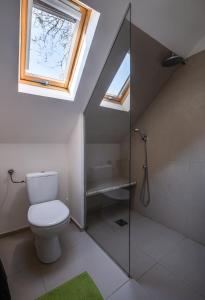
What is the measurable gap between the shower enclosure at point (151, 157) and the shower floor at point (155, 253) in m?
0.01

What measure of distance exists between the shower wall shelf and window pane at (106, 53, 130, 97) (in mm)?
Answer: 1141

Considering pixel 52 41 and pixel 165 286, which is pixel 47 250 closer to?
pixel 165 286

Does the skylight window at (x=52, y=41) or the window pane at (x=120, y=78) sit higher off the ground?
the skylight window at (x=52, y=41)

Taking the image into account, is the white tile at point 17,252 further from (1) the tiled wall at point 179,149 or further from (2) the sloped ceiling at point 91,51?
(1) the tiled wall at point 179,149

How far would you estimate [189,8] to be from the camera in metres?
1.43

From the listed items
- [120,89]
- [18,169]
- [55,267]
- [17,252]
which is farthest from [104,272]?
[120,89]

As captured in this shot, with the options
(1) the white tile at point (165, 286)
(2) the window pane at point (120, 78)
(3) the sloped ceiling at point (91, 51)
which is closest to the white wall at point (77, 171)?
(3) the sloped ceiling at point (91, 51)

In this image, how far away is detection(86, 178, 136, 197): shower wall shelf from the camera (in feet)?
7.02

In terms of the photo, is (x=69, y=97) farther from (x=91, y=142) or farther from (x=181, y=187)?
(x=181, y=187)

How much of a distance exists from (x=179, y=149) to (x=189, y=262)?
1.30 metres

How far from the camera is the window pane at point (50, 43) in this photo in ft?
4.80

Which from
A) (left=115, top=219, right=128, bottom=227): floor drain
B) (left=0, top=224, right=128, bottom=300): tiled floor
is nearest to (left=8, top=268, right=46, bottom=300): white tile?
(left=0, top=224, right=128, bottom=300): tiled floor

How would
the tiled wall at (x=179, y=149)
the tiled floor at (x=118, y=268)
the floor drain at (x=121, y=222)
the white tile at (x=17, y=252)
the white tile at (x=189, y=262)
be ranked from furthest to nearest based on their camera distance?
the floor drain at (x=121, y=222) → the tiled wall at (x=179, y=149) → the white tile at (x=17, y=252) → the white tile at (x=189, y=262) → the tiled floor at (x=118, y=268)

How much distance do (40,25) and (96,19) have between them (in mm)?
562
